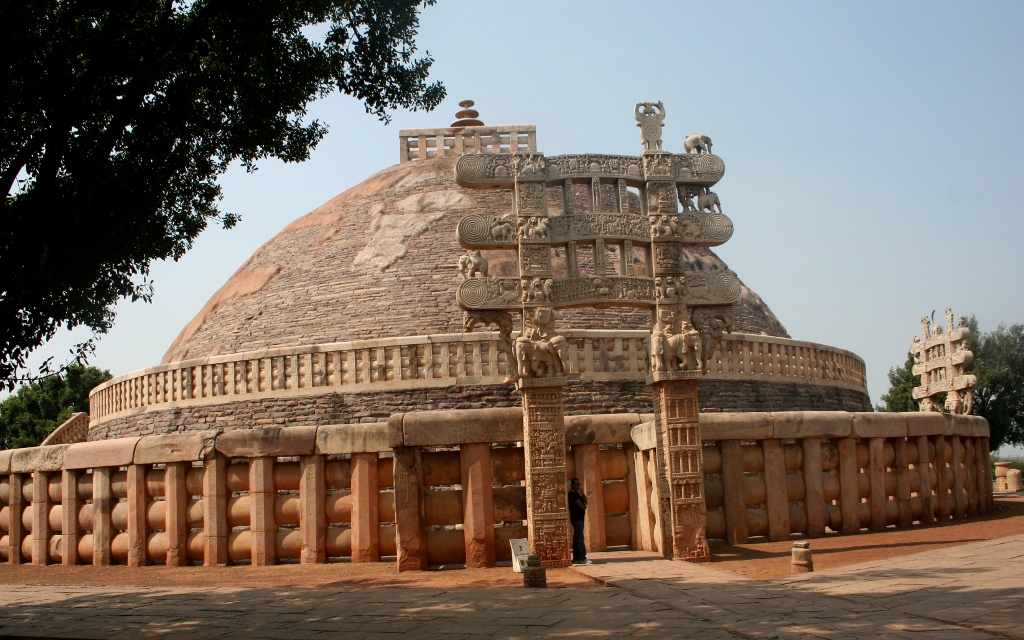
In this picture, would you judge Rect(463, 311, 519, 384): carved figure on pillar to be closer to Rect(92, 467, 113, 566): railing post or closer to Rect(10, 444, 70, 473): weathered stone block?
Rect(92, 467, 113, 566): railing post

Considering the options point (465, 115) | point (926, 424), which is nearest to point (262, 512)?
point (926, 424)

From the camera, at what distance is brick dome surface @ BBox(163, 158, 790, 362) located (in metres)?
19.4

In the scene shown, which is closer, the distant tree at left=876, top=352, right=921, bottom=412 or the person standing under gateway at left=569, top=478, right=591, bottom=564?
the person standing under gateway at left=569, top=478, right=591, bottom=564

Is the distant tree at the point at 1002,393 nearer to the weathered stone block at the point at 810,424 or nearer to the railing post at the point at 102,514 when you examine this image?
the weathered stone block at the point at 810,424

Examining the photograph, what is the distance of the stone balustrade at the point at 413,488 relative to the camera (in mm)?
9594

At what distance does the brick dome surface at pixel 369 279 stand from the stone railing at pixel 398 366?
2.48 meters

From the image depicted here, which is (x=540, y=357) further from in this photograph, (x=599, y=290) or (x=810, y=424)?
(x=810, y=424)

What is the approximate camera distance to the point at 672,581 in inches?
312

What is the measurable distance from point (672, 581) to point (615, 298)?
3.01 meters

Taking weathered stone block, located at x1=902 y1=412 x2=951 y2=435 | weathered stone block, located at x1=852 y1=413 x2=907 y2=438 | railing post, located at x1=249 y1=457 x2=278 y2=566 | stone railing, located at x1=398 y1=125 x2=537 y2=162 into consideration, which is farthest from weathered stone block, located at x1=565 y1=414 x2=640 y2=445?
stone railing, located at x1=398 y1=125 x2=537 y2=162

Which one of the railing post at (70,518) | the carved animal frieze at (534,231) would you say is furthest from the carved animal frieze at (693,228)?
the railing post at (70,518)

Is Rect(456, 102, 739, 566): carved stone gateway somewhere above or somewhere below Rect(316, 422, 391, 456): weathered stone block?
above

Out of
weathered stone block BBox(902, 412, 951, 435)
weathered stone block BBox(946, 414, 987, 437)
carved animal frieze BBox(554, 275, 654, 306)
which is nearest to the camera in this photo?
carved animal frieze BBox(554, 275, 654, 306)

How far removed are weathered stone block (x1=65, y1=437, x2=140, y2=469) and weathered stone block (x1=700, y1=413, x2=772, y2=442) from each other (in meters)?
6.21
